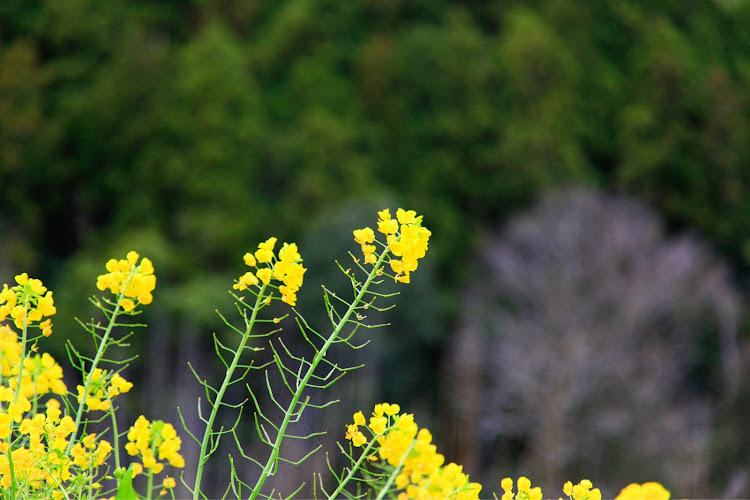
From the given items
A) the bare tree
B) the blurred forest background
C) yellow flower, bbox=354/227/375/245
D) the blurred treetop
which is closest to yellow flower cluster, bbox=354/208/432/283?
yellow flower, bbox=354/227/375/245

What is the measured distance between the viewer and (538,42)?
859 centimetres

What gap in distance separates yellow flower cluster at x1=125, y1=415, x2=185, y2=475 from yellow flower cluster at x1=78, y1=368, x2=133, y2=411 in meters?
0.05

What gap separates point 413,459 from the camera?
0.65 m

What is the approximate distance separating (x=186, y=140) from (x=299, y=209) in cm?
143

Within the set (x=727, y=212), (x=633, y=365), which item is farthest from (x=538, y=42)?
(x=633, y=365)

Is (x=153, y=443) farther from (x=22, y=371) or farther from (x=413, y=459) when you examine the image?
(x=413, y=459)

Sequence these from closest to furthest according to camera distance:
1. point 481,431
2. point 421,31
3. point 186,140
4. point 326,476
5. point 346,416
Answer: point 326,476
point 346,416
point 481,431
point 186,140
point 421,31

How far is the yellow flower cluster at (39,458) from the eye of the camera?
0.75 meters

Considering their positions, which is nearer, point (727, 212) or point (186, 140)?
point (727, 212)

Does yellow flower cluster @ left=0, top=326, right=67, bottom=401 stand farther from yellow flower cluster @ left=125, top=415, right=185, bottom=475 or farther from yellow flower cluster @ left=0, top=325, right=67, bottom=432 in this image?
yellow flower cluster @ left=125, top=415, right=185, bottom=475

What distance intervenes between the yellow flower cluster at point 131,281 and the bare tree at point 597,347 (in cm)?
560

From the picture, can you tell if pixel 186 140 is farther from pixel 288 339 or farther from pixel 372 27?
→ pixel 372 27

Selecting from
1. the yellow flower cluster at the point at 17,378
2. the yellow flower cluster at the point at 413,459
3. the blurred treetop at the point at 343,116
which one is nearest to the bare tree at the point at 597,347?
the blurred treetop at the point at 343,116

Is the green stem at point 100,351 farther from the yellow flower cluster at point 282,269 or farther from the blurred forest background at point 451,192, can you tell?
the blurred forest background at point 451,192
